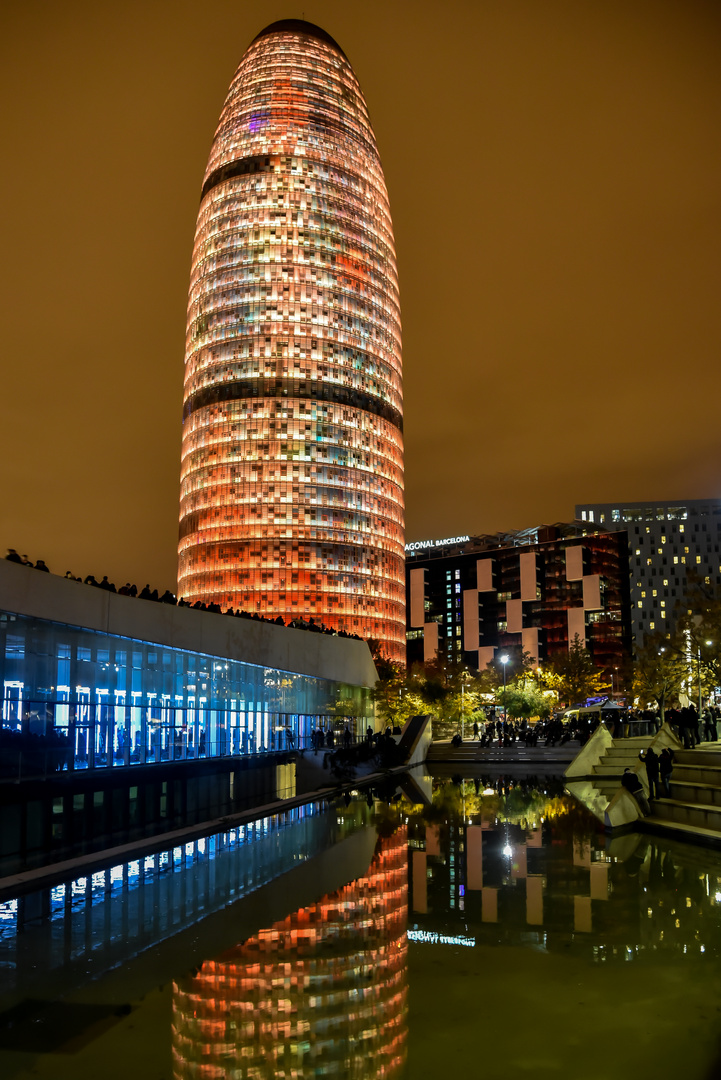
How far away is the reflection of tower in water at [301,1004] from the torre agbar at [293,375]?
112 meters

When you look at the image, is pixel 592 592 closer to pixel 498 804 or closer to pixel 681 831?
pixel 498 804

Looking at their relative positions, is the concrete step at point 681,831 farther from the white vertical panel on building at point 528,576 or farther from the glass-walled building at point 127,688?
the white vertical panel on building at point 528,576

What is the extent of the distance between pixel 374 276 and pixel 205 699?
113m

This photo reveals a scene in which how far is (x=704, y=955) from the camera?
11.9 meters

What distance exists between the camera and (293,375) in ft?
424

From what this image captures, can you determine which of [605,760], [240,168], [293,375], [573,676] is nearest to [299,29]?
[240,168]

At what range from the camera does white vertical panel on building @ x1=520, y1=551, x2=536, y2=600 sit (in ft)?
645

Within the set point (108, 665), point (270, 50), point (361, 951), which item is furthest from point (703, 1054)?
point (270, 50)

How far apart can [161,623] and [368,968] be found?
82.9 feet

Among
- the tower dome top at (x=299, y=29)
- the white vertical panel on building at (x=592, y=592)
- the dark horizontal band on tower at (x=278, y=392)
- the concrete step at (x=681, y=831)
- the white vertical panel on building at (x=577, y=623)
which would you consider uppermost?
the tower dome top at (x=299, y=29)

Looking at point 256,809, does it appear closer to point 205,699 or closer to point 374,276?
point 205,699

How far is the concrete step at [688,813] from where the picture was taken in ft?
78.3

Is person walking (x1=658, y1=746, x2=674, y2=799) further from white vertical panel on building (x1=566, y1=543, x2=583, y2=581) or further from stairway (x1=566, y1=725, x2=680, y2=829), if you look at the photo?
white vertical panel on building (x1=566, y1=543, x2=583, y2=581)

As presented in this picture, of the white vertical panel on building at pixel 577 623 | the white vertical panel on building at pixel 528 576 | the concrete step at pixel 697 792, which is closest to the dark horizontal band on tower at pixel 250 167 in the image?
the white vertical panel on building at pixel 528 576
